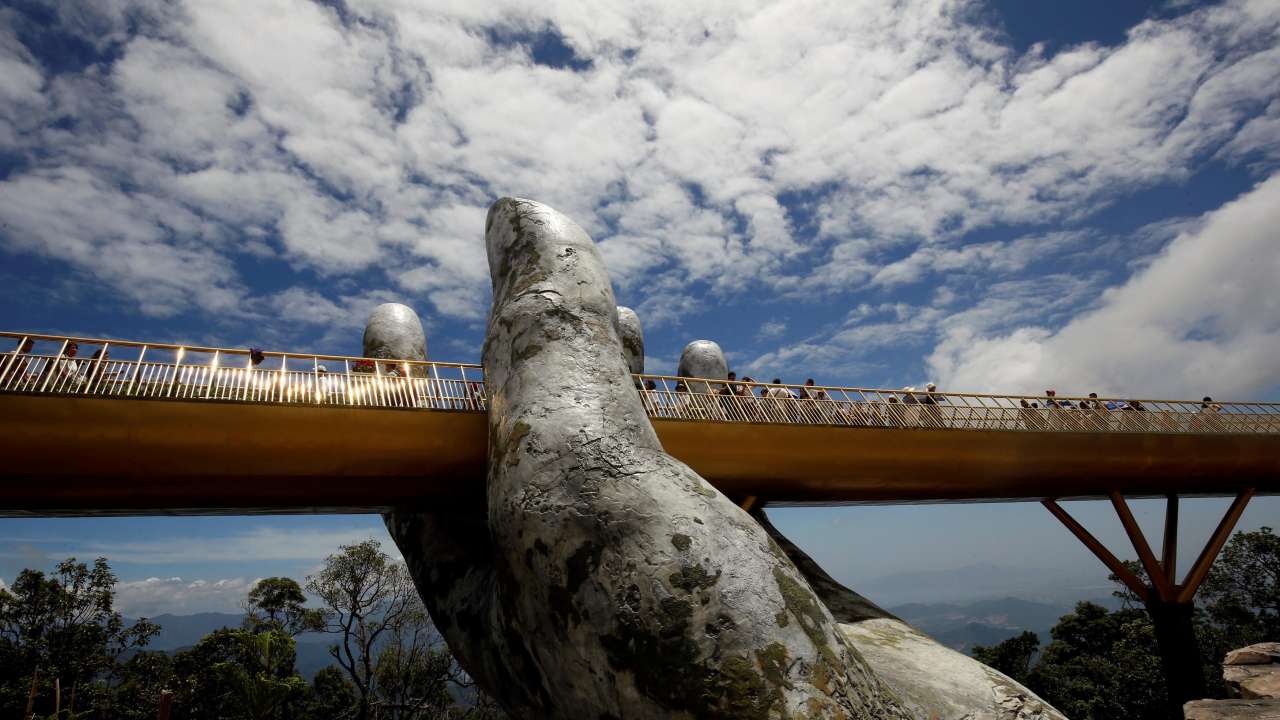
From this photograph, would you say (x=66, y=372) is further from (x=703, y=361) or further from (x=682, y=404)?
(x=703, y=361)

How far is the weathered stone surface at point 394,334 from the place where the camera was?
14422 mm

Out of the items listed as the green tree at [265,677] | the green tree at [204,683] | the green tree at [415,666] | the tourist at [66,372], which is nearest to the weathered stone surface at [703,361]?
the tourist at [66,372]

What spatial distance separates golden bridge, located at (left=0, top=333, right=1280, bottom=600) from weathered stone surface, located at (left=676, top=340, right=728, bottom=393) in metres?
2.36

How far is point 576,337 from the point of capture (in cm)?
732

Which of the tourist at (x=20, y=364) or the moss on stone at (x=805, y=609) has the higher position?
the tourist at (x=20, y=364)

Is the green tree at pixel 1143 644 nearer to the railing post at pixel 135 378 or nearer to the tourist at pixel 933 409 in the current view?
the tourist at pixel 933 409

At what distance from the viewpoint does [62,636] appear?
3061 centimetres

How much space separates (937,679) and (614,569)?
4634 mm

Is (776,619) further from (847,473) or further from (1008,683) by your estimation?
(847,473)

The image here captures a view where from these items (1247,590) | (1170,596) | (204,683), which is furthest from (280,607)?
(1247,590)

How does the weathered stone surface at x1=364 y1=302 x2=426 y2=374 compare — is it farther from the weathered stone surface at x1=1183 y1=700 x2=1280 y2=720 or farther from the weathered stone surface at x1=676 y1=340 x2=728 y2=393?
the weathered stone surface at x1=1183 y1=700 x2=1280 y2=720

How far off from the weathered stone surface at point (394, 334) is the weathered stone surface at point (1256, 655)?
25.5 m

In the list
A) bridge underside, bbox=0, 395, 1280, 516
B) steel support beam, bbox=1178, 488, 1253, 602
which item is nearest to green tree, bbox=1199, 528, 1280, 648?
steel support beam, bbox=1178, 488, 1253, 602

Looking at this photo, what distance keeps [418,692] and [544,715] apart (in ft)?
93.7
